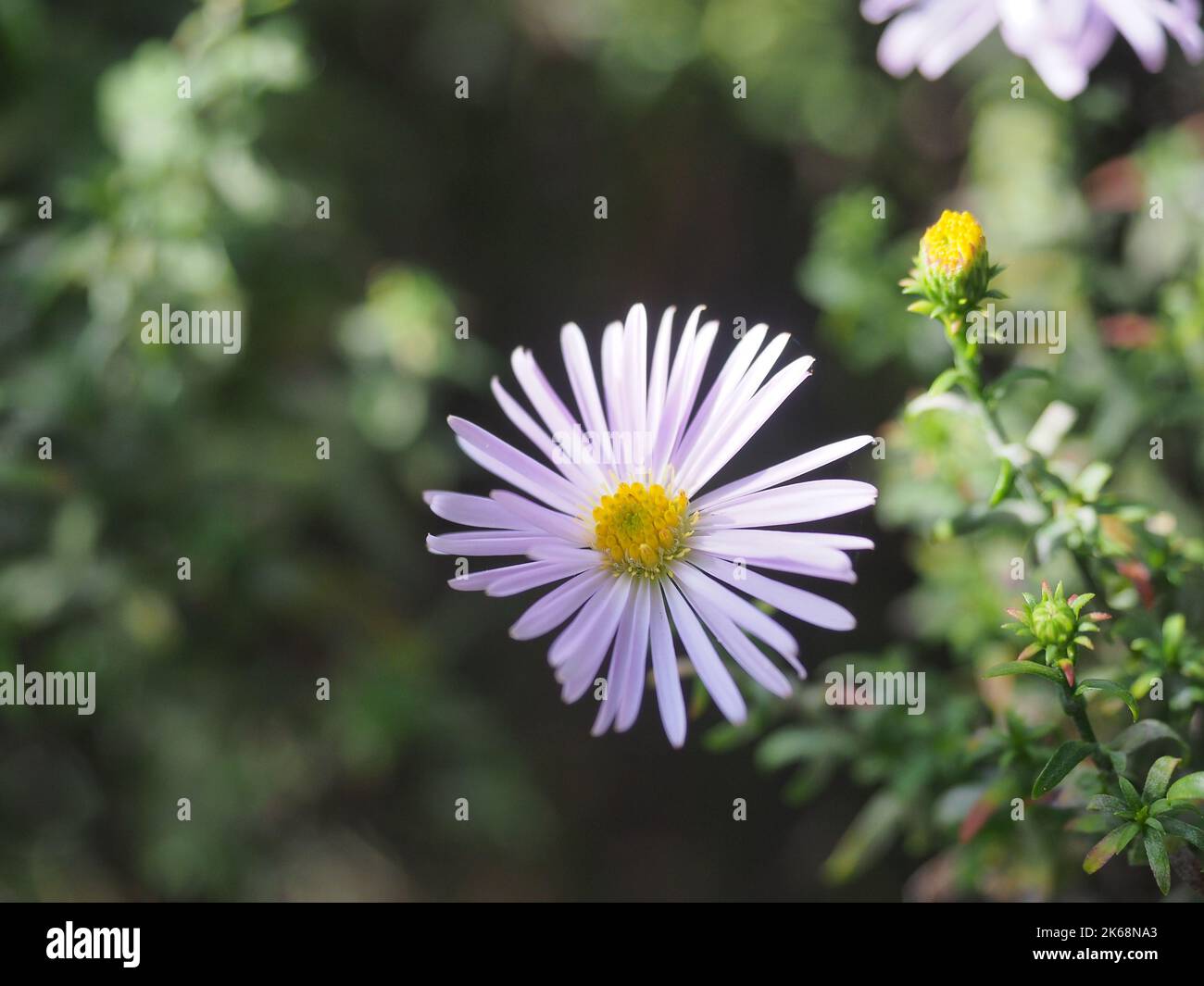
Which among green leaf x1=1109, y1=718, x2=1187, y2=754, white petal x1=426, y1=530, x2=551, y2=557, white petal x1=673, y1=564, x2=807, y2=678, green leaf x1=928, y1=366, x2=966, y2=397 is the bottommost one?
green leaf x1=1109, y1=718, x2=1187, y2=754

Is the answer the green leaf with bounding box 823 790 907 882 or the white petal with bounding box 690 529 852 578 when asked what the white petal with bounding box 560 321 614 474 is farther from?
the green leaf with bounding box 823 790 907 882

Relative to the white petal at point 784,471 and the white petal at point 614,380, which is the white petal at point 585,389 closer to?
the white petal at point 614,380

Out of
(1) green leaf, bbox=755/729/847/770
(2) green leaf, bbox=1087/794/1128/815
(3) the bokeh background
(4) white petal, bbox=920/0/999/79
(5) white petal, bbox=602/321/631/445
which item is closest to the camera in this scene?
(2) green leaf, bbox=1087/794/1128/815

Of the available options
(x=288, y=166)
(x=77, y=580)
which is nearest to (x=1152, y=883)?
(x=77, y=580)

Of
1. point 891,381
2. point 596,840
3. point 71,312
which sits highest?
point 71,312

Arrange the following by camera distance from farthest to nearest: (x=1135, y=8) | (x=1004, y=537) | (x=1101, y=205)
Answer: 1. (x=1101, y=205)
2. (x=1004, y=537)
3. (x=1135, y=8)

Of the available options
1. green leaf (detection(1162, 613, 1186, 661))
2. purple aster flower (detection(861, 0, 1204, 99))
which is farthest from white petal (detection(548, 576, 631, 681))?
purple aster flower (detection(861, 0, 1204, 99))

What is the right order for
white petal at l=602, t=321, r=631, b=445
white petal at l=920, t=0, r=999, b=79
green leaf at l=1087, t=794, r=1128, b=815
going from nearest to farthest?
green leaf at l=1087, t=794, r=1128, b=815 → white petal at l=602, t=321, r=631, b=445 → white petal at l=920, t=0, r=999, b=79
